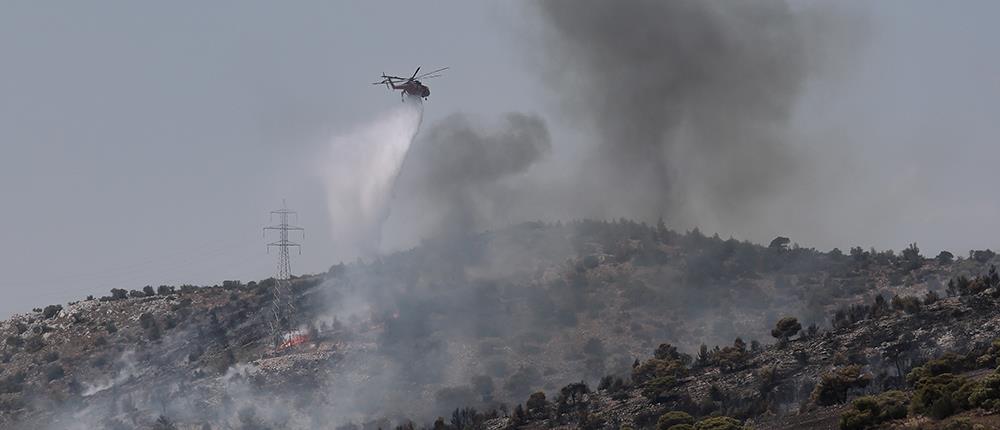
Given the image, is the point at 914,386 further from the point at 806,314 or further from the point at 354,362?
the point at 354,362

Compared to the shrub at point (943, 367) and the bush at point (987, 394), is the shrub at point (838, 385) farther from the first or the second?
the bush at point (987, 394)

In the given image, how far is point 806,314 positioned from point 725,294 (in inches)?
431

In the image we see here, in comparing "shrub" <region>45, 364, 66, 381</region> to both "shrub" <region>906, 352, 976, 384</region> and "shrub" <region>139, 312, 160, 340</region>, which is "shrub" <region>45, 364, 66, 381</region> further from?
"shrub" <region>906, 352, 976, 384</region>

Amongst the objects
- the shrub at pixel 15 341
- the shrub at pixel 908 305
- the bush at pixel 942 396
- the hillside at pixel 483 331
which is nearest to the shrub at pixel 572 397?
the hillside at pixel 483 331

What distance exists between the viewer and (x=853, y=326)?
278 feet

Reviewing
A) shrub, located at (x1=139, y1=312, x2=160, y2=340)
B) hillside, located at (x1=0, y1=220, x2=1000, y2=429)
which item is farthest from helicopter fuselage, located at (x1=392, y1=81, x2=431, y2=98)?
shrub, located at (x1=139, y1=312, x2=160, y2=340)

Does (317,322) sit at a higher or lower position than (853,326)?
higher

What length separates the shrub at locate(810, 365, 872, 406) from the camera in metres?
67.6

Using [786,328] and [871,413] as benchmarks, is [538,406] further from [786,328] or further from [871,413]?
[871,413]

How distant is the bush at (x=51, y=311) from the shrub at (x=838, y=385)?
95.3 metres

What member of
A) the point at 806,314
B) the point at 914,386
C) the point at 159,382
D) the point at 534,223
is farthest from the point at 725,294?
the point at 914,386

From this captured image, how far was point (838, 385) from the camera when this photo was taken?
2667 inches

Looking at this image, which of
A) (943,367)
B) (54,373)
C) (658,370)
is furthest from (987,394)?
(54,373)

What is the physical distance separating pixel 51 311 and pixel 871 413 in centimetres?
10545
